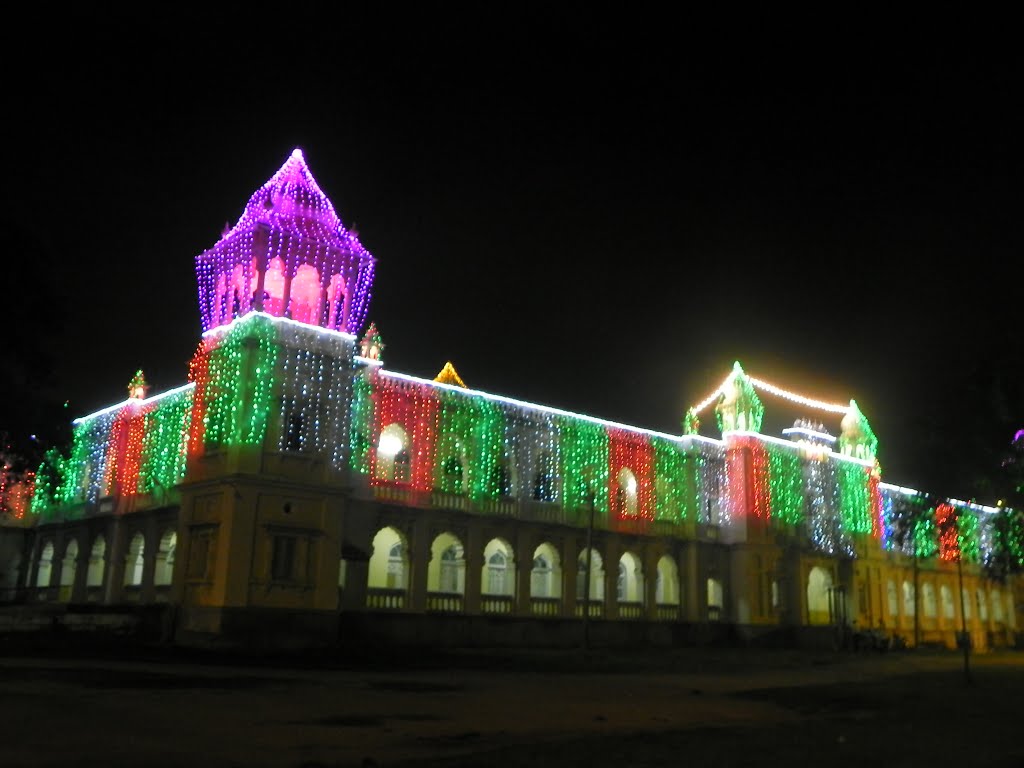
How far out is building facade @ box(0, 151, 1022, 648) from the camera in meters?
32.5

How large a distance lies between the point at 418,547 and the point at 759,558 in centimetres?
2033

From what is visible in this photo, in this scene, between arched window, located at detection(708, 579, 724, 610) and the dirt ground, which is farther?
arched window, located at detection(708, 579, 724, 610)

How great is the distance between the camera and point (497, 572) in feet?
141

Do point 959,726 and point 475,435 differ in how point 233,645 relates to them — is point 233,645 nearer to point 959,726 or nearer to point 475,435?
point 475,435

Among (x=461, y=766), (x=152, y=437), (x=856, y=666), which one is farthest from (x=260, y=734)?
(x=152, y=437)

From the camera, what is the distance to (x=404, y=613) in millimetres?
35781

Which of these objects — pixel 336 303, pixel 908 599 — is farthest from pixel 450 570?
pixel 908 599

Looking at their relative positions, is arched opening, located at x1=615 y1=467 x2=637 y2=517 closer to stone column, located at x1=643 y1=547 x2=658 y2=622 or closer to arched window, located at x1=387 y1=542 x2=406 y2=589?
stone column, located at x1=643 y1=547 x2=658 y2=622

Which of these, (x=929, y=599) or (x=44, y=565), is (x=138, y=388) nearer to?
(x=44, y=565)

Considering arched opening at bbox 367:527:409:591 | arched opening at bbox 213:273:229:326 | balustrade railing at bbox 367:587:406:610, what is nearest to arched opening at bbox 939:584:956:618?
arched opening at bbox 367:527:409:591

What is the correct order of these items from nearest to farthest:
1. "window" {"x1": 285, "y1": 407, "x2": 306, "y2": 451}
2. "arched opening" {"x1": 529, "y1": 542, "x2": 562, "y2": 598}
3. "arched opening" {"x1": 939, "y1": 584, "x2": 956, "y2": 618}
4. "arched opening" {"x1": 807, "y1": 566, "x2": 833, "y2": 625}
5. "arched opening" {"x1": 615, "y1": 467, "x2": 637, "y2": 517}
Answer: "window" {"x1": 285, "y1": 407, "x2": 306, "y2": 451}
"arched opening" {"x1": 529, "y1": 542, "x2": 562, "y2": 598}
"arched opening" {"x1": 615, "y1": 467, "x2": 637, "y2": 517}
"arched opening" {"x1": 807, "y1": 566, "x2": 833, "y2": 625}
"arched opening" {"x1": 939, "y1": 584, "x2": 956, "y2": 618}

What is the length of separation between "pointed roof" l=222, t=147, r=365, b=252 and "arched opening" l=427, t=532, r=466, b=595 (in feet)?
42.6

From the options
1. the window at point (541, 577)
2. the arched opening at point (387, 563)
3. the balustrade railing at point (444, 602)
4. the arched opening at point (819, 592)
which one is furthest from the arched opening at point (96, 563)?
the arched opening at point (819, 592)

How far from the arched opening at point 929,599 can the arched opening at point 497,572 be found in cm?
3396
